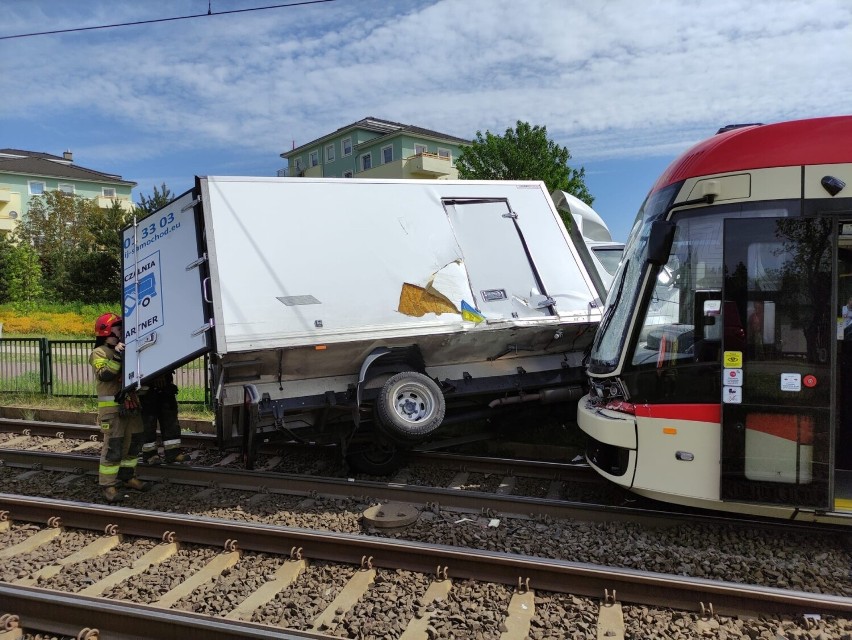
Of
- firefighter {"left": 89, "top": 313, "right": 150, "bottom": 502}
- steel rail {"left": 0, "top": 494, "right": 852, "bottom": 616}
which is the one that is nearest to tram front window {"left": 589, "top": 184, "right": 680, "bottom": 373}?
steel rail {"left": 0, "top": 494, "right": 852, "bottom": 616}

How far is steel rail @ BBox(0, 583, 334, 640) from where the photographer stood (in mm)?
3654

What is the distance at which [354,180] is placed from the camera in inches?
273

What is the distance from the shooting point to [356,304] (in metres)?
6.36

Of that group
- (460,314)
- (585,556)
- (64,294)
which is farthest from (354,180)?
(64,294)

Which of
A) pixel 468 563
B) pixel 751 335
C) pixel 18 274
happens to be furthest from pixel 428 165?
pixel 468 563

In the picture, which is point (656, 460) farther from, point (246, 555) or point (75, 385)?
point (75, 385)

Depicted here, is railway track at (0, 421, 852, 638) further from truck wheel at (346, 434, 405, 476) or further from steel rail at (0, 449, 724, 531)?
truck wheel at (346, 434, 405, 476)

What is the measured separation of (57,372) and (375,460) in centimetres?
889

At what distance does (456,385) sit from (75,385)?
920 cm

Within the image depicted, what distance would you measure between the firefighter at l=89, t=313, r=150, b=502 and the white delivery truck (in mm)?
299

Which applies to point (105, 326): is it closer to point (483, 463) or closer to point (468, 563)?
point (483, 463)

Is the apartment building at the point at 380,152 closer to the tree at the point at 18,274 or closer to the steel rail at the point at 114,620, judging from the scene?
the tree at the point at 18,274

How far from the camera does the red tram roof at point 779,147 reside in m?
4.71

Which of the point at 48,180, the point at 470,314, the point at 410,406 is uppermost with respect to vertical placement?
the point at 48,180
